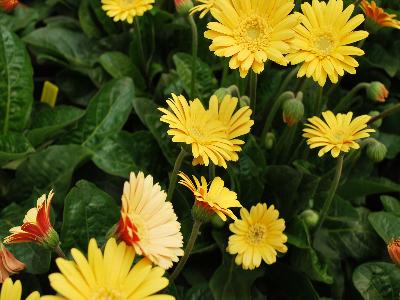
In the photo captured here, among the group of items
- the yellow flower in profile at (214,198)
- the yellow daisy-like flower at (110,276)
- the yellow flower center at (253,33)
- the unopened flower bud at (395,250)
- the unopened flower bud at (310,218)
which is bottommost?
the unopened flower bud at (310,218)

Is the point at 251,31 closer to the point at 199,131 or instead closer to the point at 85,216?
the point at 199,131

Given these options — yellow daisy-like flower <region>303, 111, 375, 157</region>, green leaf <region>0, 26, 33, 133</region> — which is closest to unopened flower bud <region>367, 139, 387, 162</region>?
yellow daisy-like flower <region>303, 111, 375, 157</region>

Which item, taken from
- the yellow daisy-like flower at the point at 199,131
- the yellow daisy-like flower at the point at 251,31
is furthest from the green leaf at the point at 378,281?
the yellow daisy-like flower at the point at 251,31

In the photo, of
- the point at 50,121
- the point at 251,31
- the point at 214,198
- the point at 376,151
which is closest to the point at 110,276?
the point at 214,198

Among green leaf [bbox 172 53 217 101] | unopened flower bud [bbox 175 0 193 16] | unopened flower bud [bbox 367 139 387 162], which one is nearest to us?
unopened flower bud [bbox 367 139 387 162]

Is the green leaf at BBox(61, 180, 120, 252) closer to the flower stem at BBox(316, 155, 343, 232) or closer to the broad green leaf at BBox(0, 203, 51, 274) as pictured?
the broad green leaf at BBox(0, 203, 51, 274)

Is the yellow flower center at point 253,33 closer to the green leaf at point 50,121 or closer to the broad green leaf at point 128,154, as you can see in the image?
the broad green leaf at point 128,154
